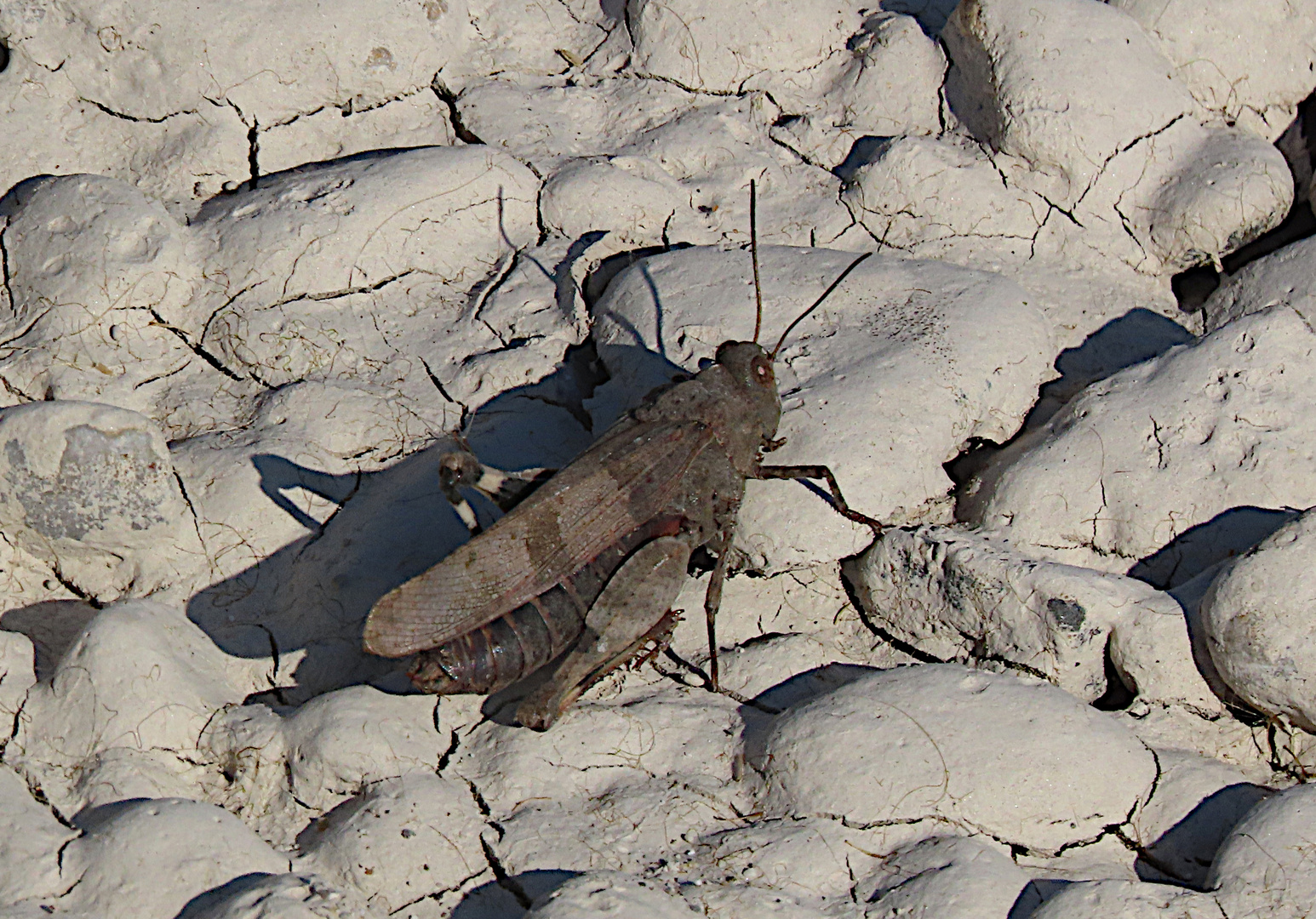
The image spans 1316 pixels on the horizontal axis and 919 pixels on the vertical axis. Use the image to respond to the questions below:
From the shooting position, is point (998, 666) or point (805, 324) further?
point (805, 324)

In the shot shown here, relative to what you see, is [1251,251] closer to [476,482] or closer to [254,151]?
[476,482]

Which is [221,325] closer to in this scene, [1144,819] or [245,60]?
[245,60]

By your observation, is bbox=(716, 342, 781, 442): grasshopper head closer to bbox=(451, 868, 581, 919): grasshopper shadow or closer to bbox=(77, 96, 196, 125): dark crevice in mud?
bbox=(451, 868, 581, 919): grasshopper shadow

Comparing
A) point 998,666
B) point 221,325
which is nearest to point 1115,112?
point 998,666

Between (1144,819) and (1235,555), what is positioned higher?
(1235,555)

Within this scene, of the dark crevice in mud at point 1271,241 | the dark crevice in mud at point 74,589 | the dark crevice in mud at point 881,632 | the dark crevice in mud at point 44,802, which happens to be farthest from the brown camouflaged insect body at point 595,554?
the dark crevice in mud at point 1271,241

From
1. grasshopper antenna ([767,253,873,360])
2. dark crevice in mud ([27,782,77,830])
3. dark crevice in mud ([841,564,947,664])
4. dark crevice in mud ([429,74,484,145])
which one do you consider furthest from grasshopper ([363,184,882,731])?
dark crevice in mud ([429,74,484,145])
